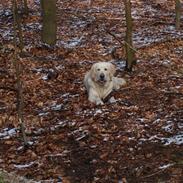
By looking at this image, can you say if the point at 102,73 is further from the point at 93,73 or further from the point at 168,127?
the point at 168,127

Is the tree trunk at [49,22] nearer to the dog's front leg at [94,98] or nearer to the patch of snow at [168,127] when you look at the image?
the dog's front leg at [94,98]

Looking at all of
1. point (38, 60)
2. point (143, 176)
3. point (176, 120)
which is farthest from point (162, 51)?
point (143, 176)

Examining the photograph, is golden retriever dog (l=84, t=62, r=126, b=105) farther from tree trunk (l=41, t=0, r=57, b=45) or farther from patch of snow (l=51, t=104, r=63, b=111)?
tree trunk (l=41, t=0, r=57, b=45)

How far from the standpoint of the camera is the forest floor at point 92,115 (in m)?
8.30

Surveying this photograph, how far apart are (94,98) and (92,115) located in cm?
108

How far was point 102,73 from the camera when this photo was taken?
12.0 meters

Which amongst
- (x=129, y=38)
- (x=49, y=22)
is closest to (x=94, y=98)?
(x=129, y=38)

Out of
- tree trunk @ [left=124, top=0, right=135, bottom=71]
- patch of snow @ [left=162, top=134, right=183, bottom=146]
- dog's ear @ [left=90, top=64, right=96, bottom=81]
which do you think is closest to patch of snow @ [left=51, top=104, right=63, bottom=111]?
dog's ear @ [left=90, top=64, right=96, bottom=81]

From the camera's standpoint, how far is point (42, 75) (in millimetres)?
14617

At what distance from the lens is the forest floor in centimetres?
830

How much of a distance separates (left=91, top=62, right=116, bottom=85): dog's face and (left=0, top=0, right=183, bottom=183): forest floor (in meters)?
0.53

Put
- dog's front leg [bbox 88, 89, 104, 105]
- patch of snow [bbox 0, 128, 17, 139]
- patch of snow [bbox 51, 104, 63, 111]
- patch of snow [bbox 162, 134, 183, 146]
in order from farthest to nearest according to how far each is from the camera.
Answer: dog's front leg [bbox 88, 89, 104, 105] → patch of snow [bbox 51, 104, 63, 111] → patch of snow [bbox 0, 128, 17, 139] → patch of snow [bbox 162, 134, 183, 146]

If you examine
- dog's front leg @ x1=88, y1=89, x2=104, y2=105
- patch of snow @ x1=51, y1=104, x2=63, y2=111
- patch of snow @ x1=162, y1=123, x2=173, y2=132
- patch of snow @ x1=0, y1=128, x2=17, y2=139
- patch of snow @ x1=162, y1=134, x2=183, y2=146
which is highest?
patch of snow @ x1=162, y1=134, x2=183, y2=146

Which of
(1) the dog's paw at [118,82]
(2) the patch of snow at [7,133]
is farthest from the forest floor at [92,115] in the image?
(1) the dog's paw at [118,82]
